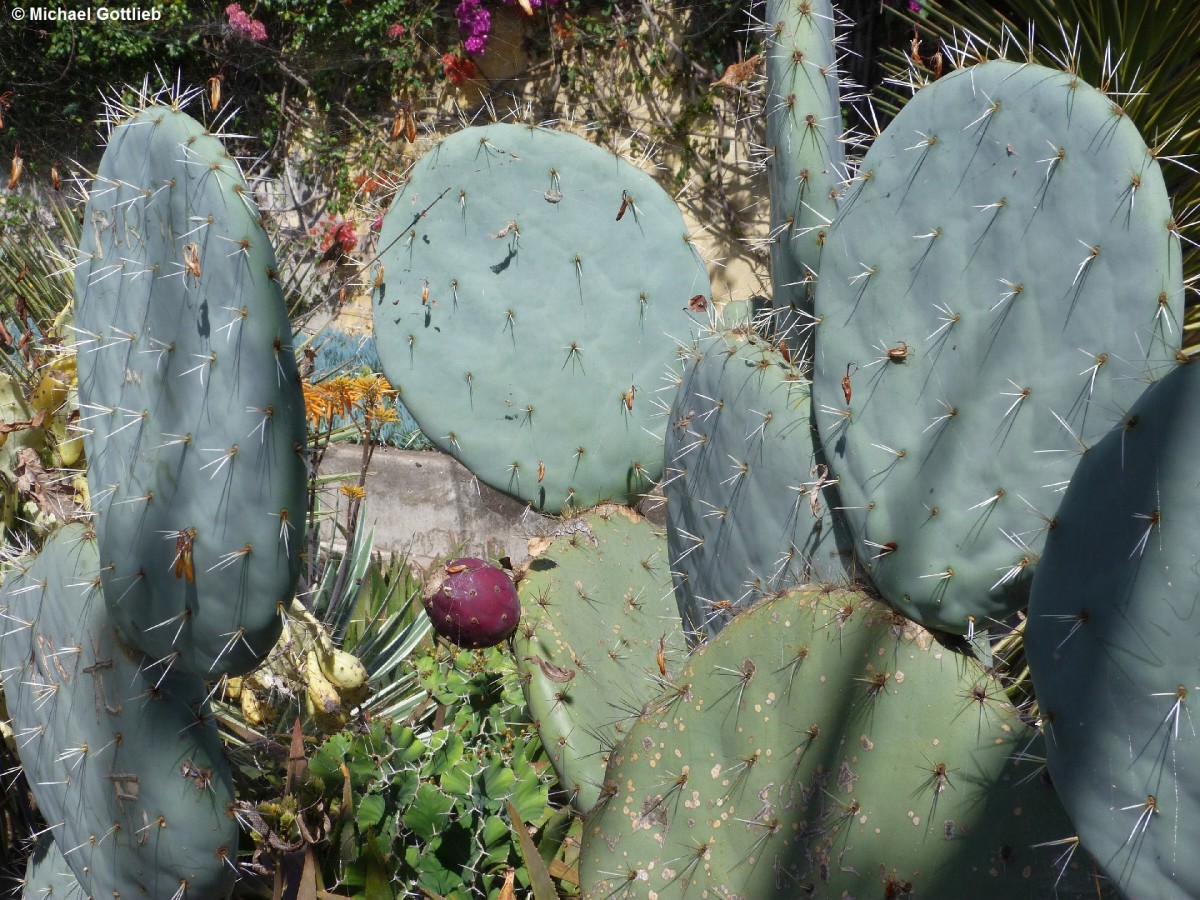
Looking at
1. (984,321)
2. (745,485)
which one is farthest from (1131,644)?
(745,485)

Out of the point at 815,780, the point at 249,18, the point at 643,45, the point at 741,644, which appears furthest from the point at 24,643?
the point at 249,18

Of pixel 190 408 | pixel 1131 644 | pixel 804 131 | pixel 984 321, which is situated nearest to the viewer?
pixel 1131 644

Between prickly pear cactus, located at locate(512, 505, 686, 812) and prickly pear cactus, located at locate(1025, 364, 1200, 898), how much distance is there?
86 cm

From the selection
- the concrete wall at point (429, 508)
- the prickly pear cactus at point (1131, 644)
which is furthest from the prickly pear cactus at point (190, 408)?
the concrete wall at point (429, 508)

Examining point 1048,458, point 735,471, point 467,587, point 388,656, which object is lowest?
point 388,656

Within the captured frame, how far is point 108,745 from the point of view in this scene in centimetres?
178

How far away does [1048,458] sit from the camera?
1284 mm

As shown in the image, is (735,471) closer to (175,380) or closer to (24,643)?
(175,380)

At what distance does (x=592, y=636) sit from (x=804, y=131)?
0.99 meters

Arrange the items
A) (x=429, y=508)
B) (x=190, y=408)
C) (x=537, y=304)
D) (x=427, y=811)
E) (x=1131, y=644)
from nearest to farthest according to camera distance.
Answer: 1. (x=1131, y=644)
2. (x=190, y=408)
3. (x=427, y=811)
4. (x=537, y=304)
5. (x=429, y=508)

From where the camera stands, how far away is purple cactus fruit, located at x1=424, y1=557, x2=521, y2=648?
6.63 ft

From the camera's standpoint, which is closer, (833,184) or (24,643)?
(833,184)

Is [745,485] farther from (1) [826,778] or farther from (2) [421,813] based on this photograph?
(2) [421,813]

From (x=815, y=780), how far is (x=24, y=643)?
1.39m
